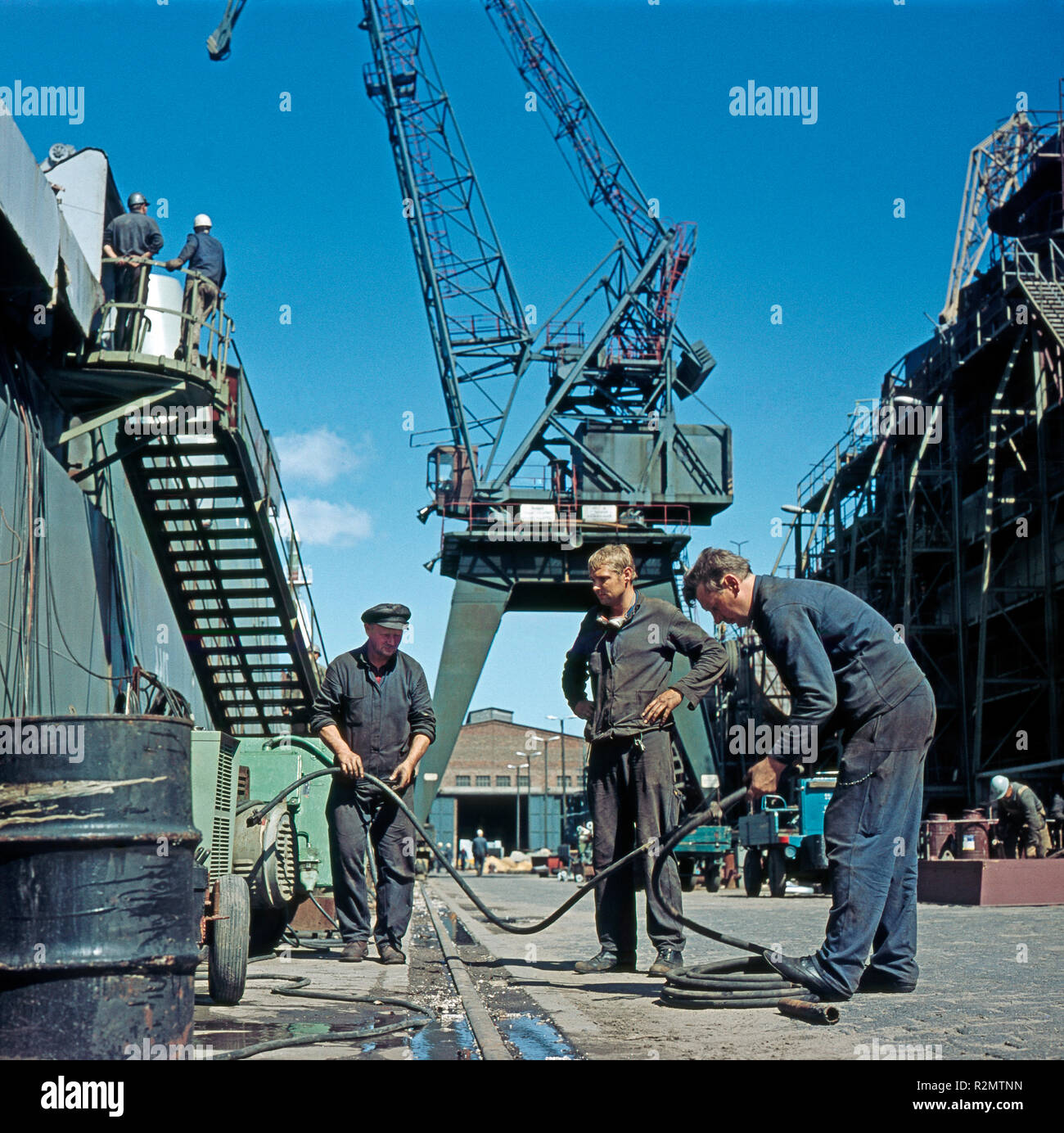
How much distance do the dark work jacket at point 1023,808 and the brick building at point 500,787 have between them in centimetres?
6494

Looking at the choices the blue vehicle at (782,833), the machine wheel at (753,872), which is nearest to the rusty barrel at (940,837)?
the blue vehicle at (782,833)

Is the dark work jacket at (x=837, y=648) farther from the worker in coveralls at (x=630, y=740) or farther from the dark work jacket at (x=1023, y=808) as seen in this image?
the dark work jacket at (x=1023, y=808)

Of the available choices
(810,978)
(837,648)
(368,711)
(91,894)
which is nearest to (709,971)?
(810,978)

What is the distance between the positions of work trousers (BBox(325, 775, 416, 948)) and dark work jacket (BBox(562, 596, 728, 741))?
1369 millimetres

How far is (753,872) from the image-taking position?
63.2 ft

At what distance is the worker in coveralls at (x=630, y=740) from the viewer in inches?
246

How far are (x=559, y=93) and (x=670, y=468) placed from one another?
11.8 meters

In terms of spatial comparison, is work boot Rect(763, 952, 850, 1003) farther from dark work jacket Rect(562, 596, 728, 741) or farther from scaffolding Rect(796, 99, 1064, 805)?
scaffolding Rect(796, 99, 1064, 805)

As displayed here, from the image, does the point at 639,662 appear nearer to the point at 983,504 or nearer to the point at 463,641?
the point at 463,641

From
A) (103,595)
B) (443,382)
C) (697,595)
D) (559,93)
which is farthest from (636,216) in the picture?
(697,595)

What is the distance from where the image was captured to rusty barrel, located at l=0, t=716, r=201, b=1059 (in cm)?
336

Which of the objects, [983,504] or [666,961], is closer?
[666,961]

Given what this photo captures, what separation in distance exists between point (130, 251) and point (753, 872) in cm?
1234

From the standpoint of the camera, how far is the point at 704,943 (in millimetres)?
9023
